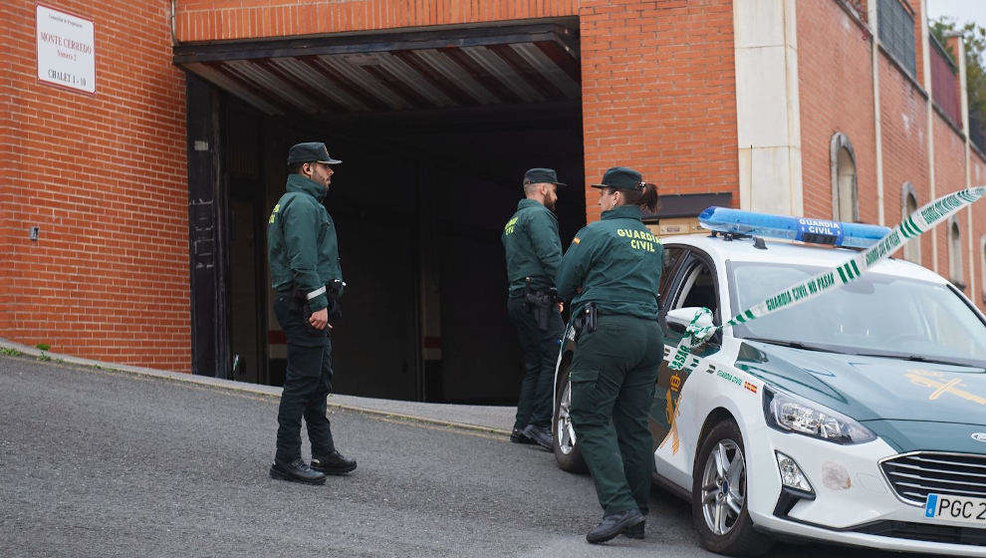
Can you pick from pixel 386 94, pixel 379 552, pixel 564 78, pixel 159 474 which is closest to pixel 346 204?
pixel 386 94

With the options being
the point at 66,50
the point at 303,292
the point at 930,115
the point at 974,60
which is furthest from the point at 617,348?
the point at 974,60

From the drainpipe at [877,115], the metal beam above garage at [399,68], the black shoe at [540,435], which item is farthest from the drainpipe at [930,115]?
the black shoe at [540,435]

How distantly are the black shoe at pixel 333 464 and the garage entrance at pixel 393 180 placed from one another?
6825 mm

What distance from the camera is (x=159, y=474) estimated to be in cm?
718

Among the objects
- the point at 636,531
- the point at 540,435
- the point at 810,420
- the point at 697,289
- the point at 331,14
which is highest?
the point at 331,14

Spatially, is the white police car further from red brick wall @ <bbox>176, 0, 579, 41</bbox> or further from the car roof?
red brick wall @ <bbox>176, 0, 579, 41</bbox>

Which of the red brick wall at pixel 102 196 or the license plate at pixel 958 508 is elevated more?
the red brick wall at pixel 102 196

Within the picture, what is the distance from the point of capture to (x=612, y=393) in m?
6.34

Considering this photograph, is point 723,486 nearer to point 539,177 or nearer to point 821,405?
point 821,405

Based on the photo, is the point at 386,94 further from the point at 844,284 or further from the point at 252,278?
the point at 844,284

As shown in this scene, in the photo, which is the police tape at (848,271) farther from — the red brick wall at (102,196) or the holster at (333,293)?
the red brick wall at (102,196)

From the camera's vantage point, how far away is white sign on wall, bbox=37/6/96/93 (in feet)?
40.0

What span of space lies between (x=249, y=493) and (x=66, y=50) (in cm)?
716

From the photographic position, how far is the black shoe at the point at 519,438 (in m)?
9.59
